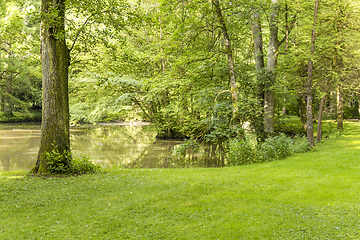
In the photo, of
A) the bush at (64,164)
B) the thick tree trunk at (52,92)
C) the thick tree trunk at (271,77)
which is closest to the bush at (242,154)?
the thick tree trunk at (271,77)

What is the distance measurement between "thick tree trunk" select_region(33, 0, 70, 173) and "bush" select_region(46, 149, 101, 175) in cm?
11

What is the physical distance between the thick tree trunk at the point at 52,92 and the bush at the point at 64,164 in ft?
0.36

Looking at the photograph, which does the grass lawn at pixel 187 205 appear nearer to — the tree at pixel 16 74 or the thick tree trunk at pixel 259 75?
the thick tree trunk at pixel 259 75

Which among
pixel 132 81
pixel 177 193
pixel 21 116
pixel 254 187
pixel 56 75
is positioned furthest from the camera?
pixel 21 116

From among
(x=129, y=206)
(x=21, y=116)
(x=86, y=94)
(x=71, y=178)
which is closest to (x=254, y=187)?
(x=129, y=206)

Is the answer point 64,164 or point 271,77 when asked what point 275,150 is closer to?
point 271,77

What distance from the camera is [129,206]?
18.6ft

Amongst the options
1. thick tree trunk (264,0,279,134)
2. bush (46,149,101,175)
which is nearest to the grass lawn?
bush (46,149,101,175)

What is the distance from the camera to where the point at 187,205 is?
18.9 feet

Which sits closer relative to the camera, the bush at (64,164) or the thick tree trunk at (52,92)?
the bush at (64,164)

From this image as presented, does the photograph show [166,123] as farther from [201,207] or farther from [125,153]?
[201,207]

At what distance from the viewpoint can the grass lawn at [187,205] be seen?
4.52m

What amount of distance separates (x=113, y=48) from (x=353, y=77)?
1335 centimetres

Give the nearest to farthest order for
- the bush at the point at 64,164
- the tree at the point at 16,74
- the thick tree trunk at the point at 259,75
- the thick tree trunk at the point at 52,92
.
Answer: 1. the bush at the point at 64,164
2. the thick tree trunk at the point at 52,92
3. the thick tree trunk at the point at 259,75
4. the tree at the point at 16,74
